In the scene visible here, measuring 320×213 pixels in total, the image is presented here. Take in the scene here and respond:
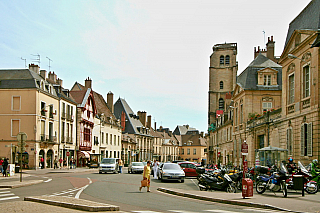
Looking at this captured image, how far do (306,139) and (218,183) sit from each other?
6958 millimetres

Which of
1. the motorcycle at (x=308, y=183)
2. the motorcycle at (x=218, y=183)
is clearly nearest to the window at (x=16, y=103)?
the motorcycle at (x=218, y=183)

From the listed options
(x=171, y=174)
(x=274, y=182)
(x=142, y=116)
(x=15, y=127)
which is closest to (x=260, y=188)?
(x=274, y=182)

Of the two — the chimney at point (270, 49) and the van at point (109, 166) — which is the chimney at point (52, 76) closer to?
the van at point (109, 166)

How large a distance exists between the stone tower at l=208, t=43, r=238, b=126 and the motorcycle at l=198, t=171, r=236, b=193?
201 feet

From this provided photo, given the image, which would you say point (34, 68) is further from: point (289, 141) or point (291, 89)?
point (289, 141)

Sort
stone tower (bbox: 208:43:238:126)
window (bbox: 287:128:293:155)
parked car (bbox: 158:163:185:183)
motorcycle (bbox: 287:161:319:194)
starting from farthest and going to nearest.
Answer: stone tower (bbox: 208:43:238:126), parked car (bbox: 158:163:185:183), window (bbox: 287:128:293:155), motorcycle (bbox: 287:161:319:194)

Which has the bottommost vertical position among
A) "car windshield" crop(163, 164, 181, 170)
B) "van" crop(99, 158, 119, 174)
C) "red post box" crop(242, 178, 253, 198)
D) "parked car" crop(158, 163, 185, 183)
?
"van" crop(99, 158, 119, 174)

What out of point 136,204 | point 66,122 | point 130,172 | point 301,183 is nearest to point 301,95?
point 301,183

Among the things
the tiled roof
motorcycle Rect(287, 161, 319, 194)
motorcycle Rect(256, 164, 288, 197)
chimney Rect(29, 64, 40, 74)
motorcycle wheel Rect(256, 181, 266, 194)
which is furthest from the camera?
chimney Rect(29, 64, 40, 74)

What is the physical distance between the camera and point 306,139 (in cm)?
2175

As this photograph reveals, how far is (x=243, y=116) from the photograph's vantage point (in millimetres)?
38219

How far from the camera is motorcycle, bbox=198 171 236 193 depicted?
1809 cm

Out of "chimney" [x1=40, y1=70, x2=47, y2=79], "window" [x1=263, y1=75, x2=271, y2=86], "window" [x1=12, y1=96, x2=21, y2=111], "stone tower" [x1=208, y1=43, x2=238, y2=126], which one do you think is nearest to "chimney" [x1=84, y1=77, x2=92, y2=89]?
"chimney" [x1=40, y1=70, x2=47, y2=79]

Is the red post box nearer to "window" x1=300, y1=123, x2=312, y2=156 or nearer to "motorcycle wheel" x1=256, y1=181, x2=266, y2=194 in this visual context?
"motorcycle wheel" x1=256, y1=181, x2=266, y2=194
